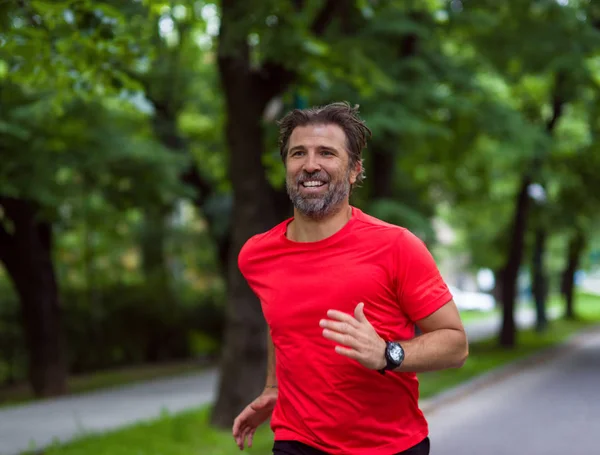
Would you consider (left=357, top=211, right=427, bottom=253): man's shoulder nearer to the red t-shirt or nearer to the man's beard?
the red t-shirt

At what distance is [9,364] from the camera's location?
1889 centimetres

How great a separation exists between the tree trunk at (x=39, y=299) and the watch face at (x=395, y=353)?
14.0m

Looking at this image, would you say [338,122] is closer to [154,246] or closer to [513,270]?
[513,270]

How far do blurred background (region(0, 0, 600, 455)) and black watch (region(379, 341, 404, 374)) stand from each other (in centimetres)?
453

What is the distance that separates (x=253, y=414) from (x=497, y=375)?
49.0 feet

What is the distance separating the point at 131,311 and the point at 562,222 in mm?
11494

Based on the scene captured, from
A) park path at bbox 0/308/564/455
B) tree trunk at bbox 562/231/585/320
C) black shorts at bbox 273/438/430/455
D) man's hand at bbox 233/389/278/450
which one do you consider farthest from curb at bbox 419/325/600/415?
tree trunk at bbox 562/231/585/320

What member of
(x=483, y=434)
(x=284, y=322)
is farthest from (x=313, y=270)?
(x=483, y=434)

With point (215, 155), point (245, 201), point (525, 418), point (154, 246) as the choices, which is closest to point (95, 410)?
point (245, 201)

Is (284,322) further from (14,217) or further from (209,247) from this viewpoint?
(209,247)

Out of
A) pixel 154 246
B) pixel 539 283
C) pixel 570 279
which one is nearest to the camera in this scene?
pixel 154 246

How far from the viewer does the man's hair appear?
3.25 m

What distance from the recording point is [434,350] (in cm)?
300

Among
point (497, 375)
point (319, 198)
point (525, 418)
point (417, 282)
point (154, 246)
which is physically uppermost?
point (319, 198)
